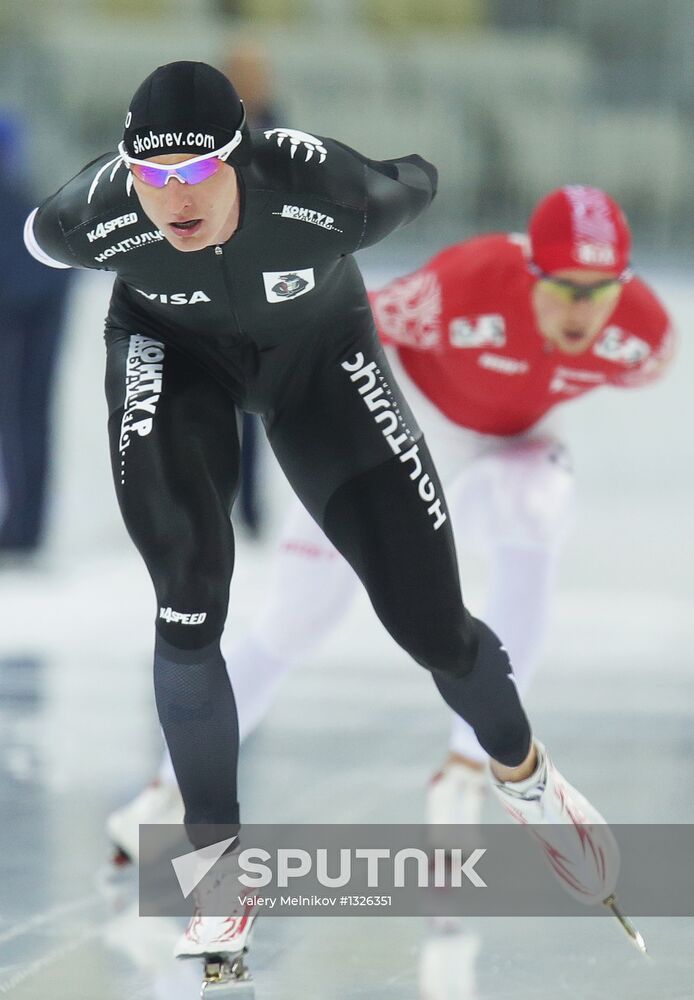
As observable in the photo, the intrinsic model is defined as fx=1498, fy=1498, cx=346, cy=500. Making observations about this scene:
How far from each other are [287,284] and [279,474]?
17.8 ft

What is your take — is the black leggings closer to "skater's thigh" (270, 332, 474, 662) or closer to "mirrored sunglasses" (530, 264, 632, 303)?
"skater's thigh" (270, 332, 474, 662)

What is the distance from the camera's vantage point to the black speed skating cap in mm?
2465

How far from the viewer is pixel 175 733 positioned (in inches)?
107

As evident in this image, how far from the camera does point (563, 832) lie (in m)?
3.05

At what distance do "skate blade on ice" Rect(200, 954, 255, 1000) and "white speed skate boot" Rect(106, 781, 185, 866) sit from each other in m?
0.72

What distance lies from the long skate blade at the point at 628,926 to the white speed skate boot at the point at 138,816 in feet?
3.41

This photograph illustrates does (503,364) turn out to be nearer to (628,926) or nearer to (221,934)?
(628,926)

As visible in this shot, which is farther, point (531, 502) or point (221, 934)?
point (531, 502)

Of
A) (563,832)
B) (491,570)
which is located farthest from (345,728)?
(563,832)

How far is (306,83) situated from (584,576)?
3.56m

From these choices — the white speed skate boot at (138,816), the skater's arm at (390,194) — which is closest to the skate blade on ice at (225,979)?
the white speed skate boot at (138,816)

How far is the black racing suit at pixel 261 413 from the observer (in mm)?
2666

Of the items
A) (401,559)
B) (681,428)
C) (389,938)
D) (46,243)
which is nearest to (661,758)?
(389,938)

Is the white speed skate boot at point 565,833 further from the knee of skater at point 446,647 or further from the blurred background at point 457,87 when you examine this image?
the blurred background at point 457,87
